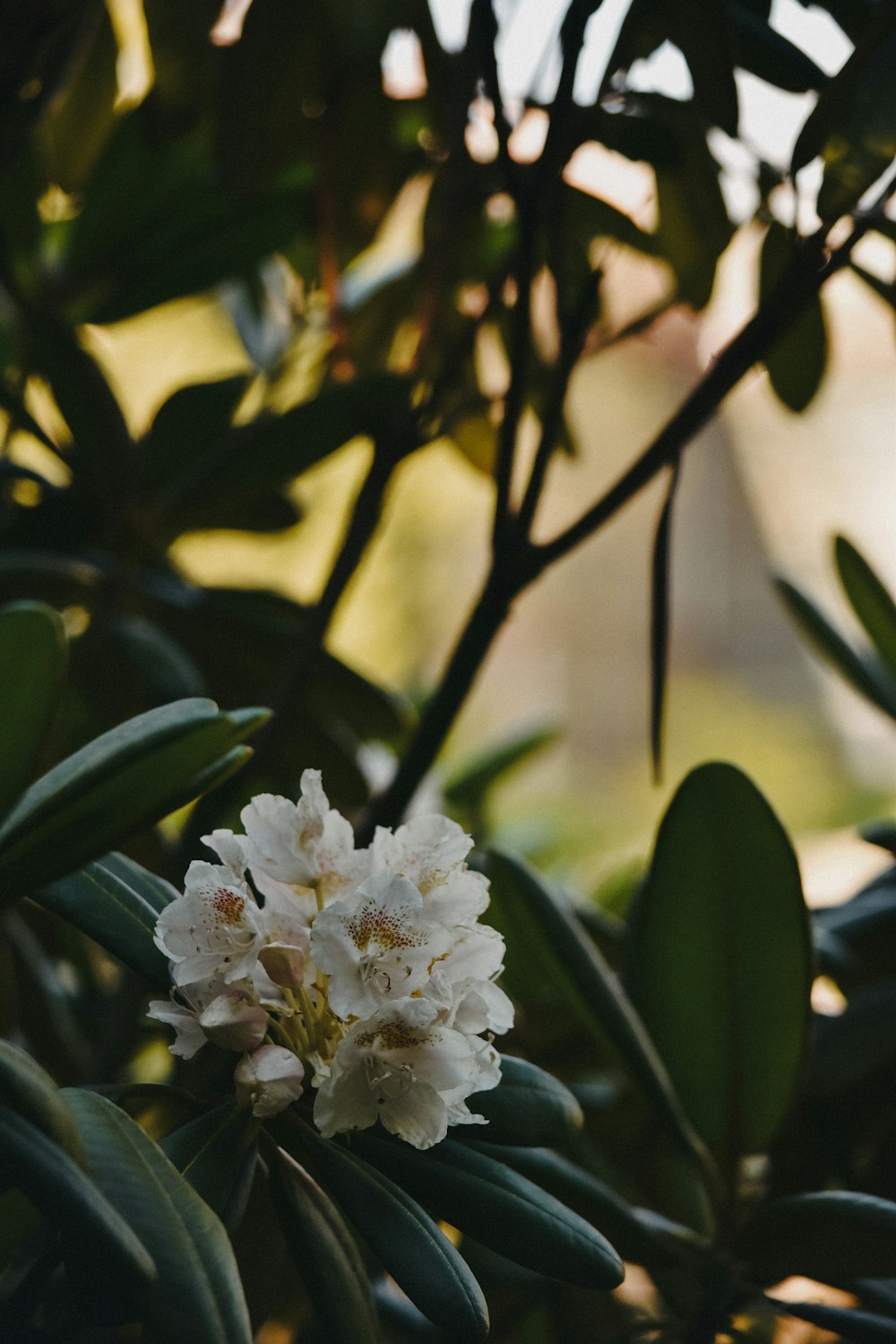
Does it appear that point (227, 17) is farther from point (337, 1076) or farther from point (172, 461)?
point (337, 1076)

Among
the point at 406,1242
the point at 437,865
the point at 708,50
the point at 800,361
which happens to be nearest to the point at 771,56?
the point at 708,50

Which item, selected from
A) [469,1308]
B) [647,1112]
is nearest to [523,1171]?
[469,1308]

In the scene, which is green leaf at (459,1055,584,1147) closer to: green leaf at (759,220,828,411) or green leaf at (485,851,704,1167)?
green leaf at (485,851,704,1167)

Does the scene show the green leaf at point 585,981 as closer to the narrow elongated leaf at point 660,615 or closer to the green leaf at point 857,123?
the narrow elongated leaf at point 660,615

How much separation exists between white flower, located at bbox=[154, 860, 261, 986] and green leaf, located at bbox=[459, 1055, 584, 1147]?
0.09m

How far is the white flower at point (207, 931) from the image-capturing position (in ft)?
1.06

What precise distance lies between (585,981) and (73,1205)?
241 mm

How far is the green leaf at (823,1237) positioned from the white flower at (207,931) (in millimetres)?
260

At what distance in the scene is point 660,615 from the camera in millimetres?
502

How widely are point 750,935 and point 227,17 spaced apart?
61cm

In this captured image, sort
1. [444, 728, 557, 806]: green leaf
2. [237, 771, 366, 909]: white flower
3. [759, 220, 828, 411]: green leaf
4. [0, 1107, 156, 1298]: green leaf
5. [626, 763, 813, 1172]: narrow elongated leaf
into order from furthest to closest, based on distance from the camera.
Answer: [444, 728, 557, 806]: green leaf < [759, 220, 828, 411]: green leaf < [626, 763, 813, 1172]: narrow elongated leaf < [237, 771, 366, 909]: white flower < [0, 1107, 156, 1298]: green leaf

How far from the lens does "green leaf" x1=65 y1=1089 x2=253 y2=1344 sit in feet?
0.85

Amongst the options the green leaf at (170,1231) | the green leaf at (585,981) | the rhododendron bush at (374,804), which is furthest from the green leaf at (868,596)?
the green leaf at (170,1231)

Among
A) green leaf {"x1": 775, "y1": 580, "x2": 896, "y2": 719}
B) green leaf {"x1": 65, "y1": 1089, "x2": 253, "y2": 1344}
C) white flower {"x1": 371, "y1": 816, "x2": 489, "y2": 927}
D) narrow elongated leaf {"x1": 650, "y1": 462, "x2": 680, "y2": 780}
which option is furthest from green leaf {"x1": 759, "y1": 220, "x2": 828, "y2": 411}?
green leaf {"x1": 65, "y1": 1089, "x2": 253, "y2": 1344}
